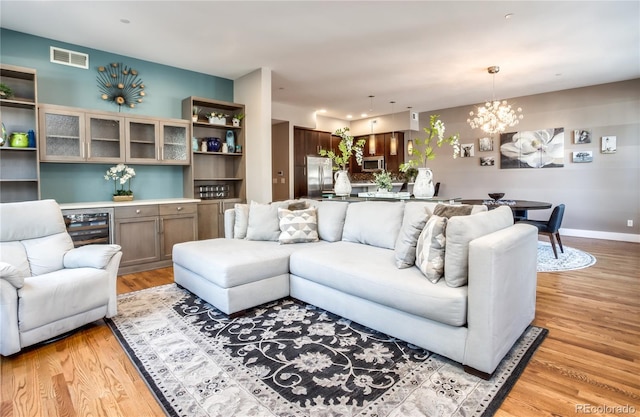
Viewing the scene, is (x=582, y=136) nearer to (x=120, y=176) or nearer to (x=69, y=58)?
(x=120, y=176)

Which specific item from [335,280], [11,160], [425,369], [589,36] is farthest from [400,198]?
[11,160]

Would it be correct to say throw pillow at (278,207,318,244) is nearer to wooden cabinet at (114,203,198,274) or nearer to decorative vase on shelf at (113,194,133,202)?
wooden cabinet at (114,203,198,274)

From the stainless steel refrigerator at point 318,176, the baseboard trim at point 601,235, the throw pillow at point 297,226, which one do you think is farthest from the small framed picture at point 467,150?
the throw pillow at point 297,226

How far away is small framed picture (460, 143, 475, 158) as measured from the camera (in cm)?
771

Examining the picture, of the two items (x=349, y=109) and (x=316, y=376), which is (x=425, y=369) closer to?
(x=316, y=376)

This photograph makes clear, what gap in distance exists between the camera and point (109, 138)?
429 centimetres

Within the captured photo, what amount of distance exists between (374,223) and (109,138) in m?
3.56

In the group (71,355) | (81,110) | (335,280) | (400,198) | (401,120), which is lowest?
(71,355)

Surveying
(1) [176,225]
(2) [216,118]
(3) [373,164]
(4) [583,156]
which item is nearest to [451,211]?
(1) [176,225]

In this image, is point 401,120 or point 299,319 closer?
point 299,319

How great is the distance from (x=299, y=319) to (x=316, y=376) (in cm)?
81

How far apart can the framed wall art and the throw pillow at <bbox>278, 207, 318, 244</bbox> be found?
552 centimetres

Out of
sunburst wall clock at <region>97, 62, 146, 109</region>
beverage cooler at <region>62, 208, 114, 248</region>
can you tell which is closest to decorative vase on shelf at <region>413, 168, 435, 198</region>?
beverage cooler at <region>62, 208, 114, 248</region>

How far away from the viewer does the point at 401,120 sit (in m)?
8.51
